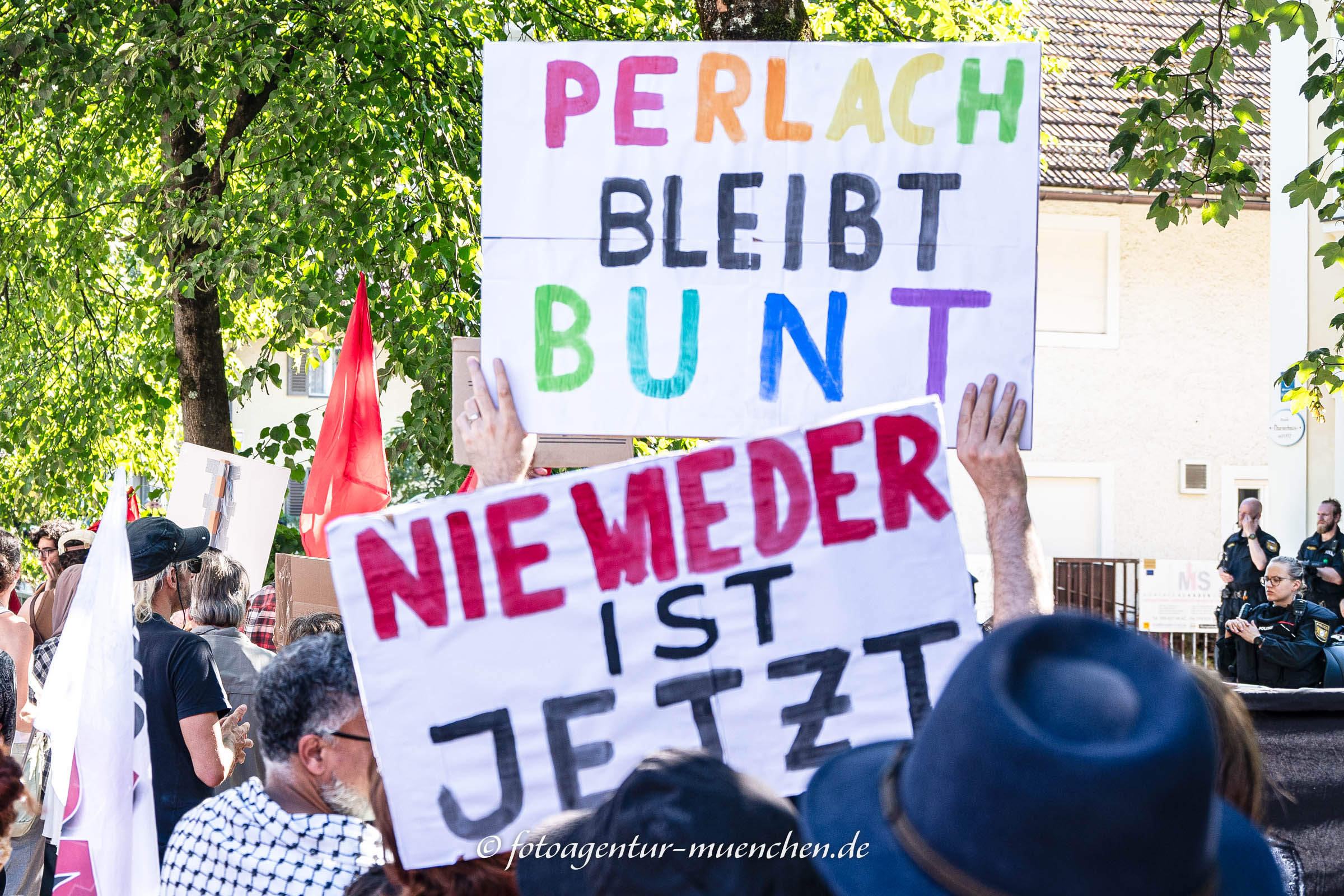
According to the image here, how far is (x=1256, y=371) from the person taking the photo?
17.1 m

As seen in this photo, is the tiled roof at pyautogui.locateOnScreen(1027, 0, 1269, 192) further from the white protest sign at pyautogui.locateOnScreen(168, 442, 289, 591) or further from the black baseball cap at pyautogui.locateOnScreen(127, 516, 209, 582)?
the black baseball cap at pyautogui.locateOnScreen(127, 516, 209, 582)

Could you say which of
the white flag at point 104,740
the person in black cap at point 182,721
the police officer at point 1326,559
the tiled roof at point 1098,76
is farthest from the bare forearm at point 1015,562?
the tiled roof at point 1098,76

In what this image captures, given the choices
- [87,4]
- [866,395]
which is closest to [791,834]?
[866,395]

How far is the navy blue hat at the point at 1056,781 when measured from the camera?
46.4 inches

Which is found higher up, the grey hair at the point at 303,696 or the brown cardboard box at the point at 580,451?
the brown cardboard box at the point at 580,451

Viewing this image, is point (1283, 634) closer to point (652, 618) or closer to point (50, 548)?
point (652, 618)

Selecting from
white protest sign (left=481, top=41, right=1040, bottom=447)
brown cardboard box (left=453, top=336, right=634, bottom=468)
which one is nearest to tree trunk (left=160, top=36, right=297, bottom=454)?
brown cardboard box (left=453, top=336, right=634, bottom=468)

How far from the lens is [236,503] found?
22.9 ft

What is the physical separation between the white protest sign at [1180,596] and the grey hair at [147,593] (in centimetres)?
1267

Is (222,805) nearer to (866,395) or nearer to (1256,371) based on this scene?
(866,395)

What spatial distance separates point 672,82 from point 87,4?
5.92m

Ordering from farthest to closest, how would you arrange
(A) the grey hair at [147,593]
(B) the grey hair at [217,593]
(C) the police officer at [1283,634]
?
(C) the police officer at [1283,634], (B) the grey hair at [217,593], (A) the grey hair at [147,593]

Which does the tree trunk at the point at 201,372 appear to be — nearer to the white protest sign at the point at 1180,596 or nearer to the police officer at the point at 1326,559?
the police officer at the point at 1326,559

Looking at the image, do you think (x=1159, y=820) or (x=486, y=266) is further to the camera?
(x=486, y=266)
